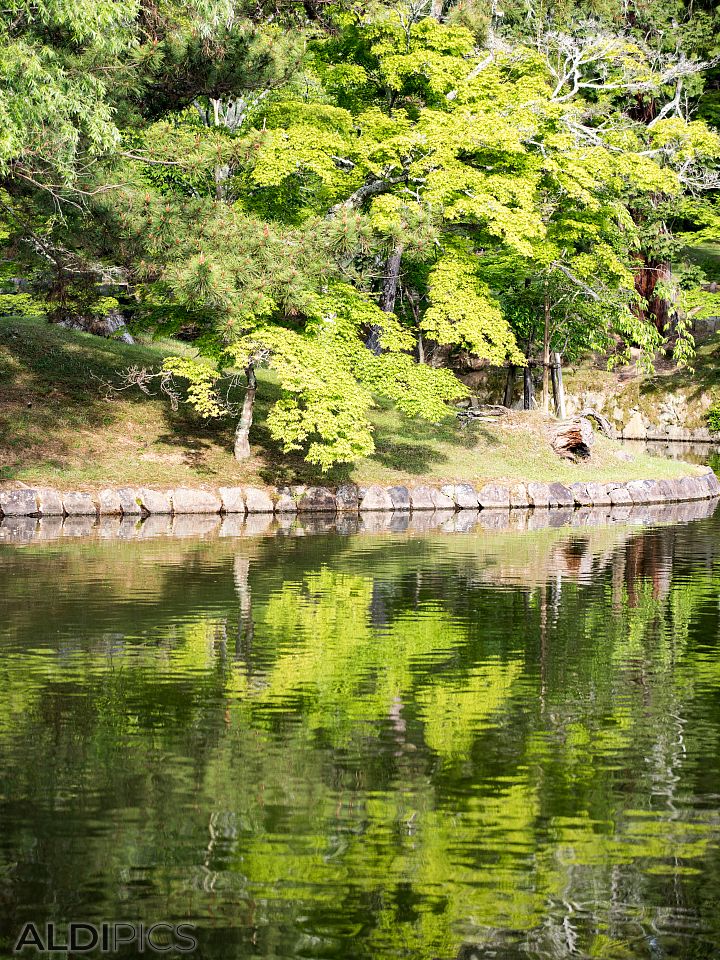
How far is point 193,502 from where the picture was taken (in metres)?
30.0

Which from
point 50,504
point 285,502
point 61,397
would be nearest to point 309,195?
point 61,397

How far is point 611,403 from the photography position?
56156 mm

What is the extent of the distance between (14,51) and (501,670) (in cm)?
1490

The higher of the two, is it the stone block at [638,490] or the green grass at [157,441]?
the green grass at [157,441]

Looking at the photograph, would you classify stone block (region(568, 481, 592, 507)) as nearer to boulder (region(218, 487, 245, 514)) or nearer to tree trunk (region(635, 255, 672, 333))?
boulder (region(218, 487, 245, 514))

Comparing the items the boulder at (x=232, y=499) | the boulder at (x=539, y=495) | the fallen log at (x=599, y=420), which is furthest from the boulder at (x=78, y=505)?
the fallen log at (x=599, y=420)

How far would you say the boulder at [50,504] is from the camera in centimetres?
2875

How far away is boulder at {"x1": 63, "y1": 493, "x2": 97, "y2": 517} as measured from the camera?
28875 millimetres

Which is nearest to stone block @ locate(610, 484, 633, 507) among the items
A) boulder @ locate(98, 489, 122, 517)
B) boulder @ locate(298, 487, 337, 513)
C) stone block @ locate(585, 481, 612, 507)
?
stone block @ locate(585, 481, 612, 507)

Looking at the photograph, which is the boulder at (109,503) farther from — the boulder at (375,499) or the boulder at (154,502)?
the boulder at (375,499)

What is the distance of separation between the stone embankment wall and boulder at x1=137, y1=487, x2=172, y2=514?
0.02 metres

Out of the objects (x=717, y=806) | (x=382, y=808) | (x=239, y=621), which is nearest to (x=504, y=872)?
(x=382, y=808)

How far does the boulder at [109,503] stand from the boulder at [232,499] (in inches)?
98.7

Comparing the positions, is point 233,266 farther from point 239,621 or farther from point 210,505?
point 239,621
